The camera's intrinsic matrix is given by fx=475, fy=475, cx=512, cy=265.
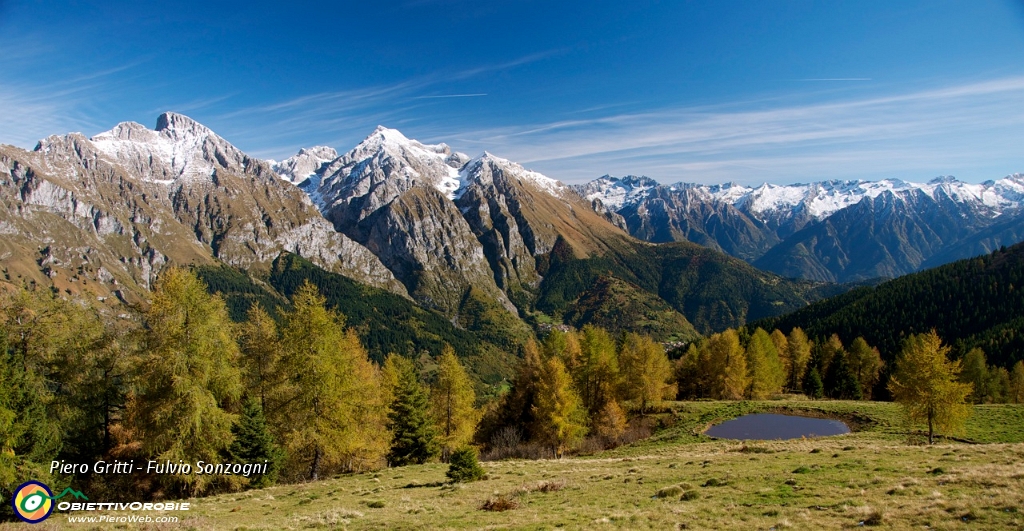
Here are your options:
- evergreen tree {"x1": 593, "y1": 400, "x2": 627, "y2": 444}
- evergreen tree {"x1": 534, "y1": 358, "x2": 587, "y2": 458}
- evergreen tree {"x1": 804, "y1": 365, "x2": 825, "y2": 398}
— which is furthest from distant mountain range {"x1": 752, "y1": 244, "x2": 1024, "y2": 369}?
evergreen tree {"x1": 534, "y1": 358, "x2": 587, "y2": 458}

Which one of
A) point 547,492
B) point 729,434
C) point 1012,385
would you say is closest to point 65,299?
point 547,492

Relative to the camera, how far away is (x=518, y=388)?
63750mm

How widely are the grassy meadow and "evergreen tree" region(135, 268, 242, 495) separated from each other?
3969 mm

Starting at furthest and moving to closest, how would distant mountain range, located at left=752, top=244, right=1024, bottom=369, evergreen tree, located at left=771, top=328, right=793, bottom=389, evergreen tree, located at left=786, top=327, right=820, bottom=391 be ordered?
distant mountain range, located at left=752, top=244, right=1024, bottom=369, evergreen tree, located at left=771, top=328, right=793, bottom=389, evergreen tree, located at left=786, top=327, right=820, bottom=391

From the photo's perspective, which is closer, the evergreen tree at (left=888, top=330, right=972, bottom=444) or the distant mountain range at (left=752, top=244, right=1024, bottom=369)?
A: the evergreen tree at (left=888, top=330, right=972, bottom=444)

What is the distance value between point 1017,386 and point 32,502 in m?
134

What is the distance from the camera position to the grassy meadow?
1555 centimetres

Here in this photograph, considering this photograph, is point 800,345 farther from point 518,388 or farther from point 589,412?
point 518,388

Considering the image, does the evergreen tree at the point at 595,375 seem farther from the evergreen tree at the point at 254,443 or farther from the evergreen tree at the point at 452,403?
the evergreen tree at the point at 254,443

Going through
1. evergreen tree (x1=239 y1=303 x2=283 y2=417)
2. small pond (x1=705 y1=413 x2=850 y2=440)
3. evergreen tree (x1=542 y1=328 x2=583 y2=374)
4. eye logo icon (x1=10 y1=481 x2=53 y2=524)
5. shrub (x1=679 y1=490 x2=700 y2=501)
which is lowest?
small pond (x1=705 y1=413 x2=850 y2=440)

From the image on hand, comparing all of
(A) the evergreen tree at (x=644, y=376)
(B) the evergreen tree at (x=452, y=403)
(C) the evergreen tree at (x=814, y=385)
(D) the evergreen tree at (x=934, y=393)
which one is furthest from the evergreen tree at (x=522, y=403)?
(C) the evergreen tree at (x=814, y=385)

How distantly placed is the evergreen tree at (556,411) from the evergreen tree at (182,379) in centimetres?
3058

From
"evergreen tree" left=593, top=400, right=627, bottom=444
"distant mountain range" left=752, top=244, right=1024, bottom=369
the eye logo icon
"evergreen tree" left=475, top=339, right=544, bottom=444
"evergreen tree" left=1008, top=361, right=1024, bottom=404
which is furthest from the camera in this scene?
"distant mountain range" left=752, top=244, right=1024, bottom=369

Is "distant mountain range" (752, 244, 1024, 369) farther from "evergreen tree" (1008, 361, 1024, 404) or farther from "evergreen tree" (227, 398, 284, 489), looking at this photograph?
"evergreen tree" (227, 398, 284, 489)
